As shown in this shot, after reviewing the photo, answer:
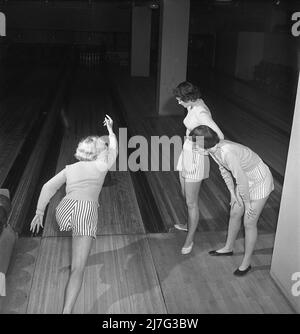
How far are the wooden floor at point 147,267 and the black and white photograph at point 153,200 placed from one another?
0.05 ft

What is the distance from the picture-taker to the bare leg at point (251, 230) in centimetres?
340

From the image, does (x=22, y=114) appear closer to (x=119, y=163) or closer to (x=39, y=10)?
(x=119, y=163)

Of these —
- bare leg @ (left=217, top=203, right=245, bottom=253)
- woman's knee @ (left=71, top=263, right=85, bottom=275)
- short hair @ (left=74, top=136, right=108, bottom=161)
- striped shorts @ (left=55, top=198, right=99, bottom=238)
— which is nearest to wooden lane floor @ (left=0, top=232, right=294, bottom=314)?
bare leg @ (left=217, top=203, right=245, bottom=253)

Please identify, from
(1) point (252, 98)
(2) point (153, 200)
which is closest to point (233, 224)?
(2) point (153, 200)

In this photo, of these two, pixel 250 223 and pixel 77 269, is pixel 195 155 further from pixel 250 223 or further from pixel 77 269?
pixel 77 269

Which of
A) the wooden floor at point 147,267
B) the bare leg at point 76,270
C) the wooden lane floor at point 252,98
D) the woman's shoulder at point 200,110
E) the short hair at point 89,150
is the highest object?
the woman's shoulder at point 200,110

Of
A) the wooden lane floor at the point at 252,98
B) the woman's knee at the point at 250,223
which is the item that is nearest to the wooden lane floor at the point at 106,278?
the woman's knee at the point at 250,223

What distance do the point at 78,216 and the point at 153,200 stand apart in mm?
2524

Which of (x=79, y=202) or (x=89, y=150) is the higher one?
(x=89, y=150)

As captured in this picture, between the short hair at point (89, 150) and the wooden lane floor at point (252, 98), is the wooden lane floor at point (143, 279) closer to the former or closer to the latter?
Result: the short hair at point (89, 150)

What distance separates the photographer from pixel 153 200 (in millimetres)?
5387

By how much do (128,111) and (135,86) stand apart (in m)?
4.26
